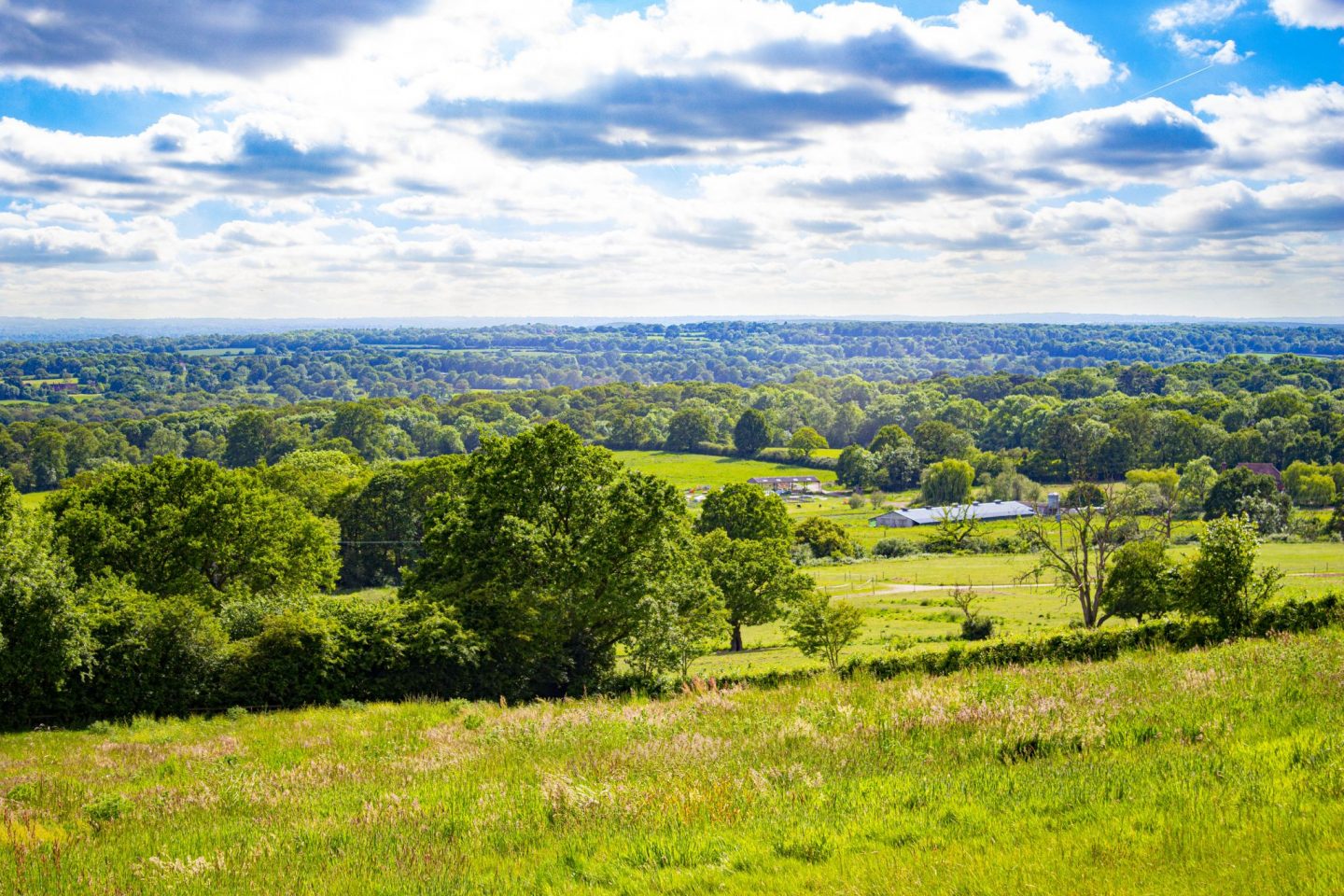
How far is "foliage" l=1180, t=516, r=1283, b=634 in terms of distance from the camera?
68.8 ft

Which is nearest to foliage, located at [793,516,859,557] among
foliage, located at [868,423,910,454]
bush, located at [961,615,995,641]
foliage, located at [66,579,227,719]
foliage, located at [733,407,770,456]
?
bush, located at [961,615,995,641]

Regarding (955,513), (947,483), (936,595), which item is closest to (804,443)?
(947,483)

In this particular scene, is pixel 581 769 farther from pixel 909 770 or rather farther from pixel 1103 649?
pixel 1103 649

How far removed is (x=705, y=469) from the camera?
6757 inches

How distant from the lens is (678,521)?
33.2m

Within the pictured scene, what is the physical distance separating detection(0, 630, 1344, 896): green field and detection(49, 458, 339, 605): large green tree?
28604 mm

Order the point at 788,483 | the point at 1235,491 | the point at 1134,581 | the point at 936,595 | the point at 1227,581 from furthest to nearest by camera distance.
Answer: the point at 788,483 < the point at 1235,491 < the point at 936,595 < the point at 1134,581 < the point at 1227,581

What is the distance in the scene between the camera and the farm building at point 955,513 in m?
120

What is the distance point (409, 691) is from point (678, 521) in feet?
36.5

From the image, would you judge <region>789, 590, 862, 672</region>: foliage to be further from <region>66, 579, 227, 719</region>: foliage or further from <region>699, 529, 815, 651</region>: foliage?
<region>66, 579, 227, 719</region>: foliage

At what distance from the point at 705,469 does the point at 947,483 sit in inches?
1903

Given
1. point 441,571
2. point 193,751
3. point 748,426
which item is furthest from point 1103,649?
point 748,426

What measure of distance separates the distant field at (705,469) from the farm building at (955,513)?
33.4m

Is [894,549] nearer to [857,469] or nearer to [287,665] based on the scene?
[857,469]
